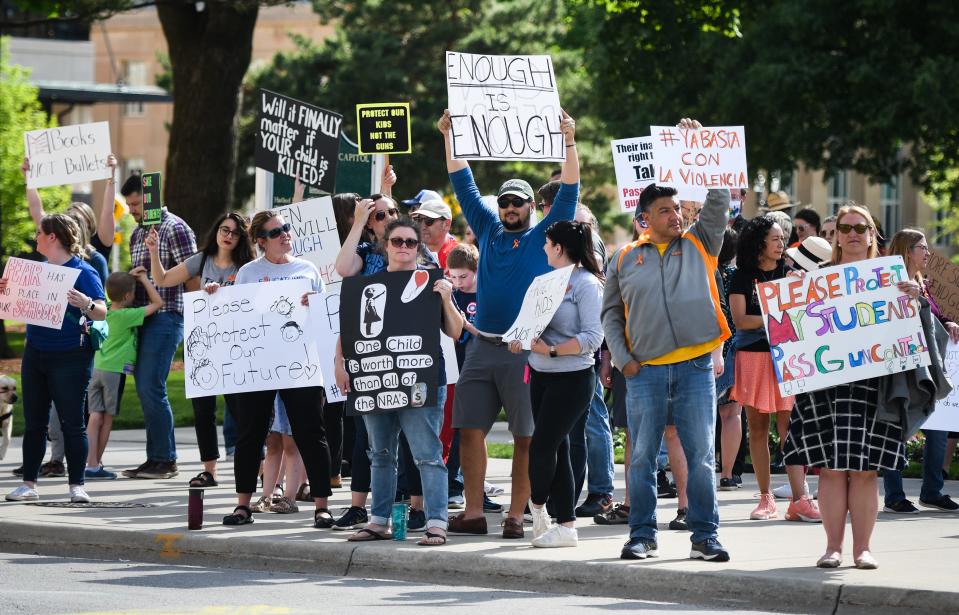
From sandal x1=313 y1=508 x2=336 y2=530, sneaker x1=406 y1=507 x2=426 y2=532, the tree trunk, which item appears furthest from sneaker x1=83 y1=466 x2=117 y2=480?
the tree trunk

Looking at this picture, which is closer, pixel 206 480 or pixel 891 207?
pixel 206 480

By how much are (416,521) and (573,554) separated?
1443 mm

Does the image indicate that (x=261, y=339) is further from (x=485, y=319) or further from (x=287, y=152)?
(x=287, y=152)

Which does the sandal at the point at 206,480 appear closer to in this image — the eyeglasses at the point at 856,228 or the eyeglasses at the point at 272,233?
the eyeglasses at the point at 272,233

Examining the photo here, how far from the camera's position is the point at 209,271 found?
10766 millimetres

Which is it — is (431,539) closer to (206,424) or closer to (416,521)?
(416,521)

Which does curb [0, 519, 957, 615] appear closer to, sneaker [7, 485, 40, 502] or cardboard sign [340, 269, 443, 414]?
cardboard sign [340, 269, 443, 414]

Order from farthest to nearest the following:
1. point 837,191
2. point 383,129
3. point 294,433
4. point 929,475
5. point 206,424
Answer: point 837,191, point 383,129, point 206,424, point 929,475, point 294,433

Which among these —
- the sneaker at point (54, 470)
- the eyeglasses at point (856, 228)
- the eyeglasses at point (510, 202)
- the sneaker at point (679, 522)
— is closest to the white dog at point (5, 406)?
the sneaker at point (54, 470)

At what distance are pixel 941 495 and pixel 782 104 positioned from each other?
Answer: 864 inches

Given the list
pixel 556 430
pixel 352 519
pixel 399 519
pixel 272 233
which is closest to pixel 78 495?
pixel 352 519

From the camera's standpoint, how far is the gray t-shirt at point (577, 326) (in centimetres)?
869

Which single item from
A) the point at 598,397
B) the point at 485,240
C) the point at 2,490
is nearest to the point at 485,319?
the point at 485,240

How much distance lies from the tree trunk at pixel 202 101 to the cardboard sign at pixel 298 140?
10343 mm
